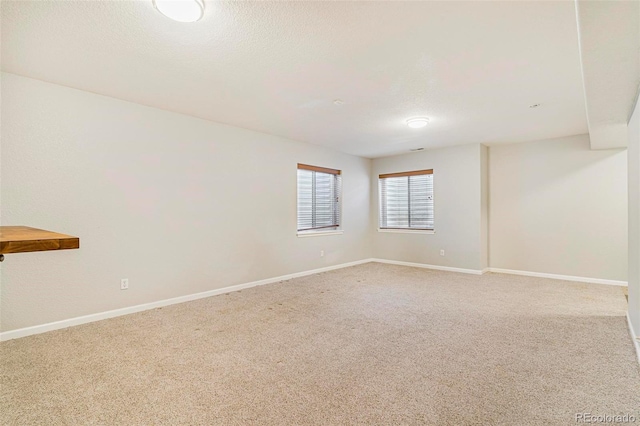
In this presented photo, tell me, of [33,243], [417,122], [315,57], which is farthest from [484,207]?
[33,243]

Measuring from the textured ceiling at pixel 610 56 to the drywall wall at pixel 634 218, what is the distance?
0.68ft

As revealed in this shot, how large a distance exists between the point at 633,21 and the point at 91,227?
427 cm

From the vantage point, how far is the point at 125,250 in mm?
3305

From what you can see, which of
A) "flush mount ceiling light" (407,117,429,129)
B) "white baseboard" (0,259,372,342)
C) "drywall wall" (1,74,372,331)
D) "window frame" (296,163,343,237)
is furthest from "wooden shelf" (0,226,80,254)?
"window frame" (296,163,343,237)

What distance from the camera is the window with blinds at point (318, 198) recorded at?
5391 millimetres

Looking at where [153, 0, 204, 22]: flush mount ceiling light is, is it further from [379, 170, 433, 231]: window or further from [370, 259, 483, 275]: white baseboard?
[370, 259, 483, 275]: white baseboard

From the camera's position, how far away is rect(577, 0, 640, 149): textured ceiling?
1414mm

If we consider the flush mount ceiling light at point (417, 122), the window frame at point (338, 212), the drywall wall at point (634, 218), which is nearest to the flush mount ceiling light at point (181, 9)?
the flush mount ceiling light at point (417, 122)

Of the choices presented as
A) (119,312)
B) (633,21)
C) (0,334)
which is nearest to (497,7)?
(633,21)

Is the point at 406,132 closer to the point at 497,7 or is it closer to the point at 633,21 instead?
the point at 497,7

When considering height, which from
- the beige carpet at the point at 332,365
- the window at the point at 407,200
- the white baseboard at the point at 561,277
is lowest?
the beige carpet at the point at 332,365

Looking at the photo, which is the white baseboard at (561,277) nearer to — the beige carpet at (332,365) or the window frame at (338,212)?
the beige carpet at (332,365)

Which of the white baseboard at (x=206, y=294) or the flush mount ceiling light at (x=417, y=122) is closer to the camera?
the white baseboard at (x=206, y=294)

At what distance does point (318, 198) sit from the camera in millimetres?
5719
